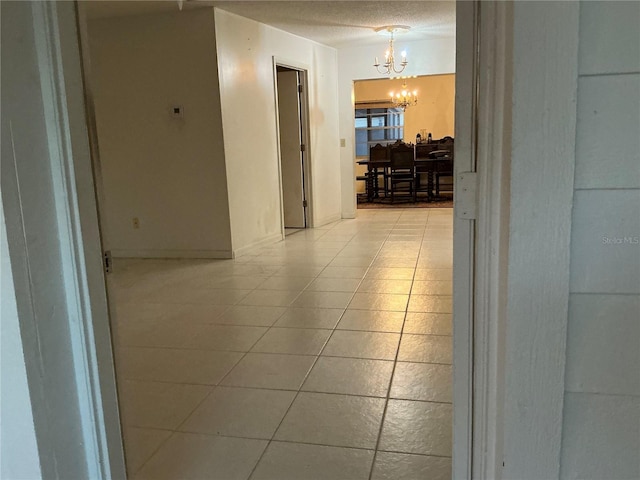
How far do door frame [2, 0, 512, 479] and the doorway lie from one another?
4939 mm

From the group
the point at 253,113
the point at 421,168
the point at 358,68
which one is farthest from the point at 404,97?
the point at 253,113

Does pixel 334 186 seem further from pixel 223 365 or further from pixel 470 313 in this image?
pixel 470 313

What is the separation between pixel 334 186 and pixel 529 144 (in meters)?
6.19

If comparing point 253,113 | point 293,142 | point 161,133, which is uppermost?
point 253,113

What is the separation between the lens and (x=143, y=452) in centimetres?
175

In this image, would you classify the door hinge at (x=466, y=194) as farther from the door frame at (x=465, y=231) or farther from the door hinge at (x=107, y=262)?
the door hinge at (x=107, y=262)

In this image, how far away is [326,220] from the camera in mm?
6734

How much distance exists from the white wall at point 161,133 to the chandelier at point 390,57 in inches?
86.4

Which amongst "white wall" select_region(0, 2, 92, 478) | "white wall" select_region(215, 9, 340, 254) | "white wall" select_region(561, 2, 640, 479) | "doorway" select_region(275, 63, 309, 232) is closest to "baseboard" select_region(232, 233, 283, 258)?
"white wall" select_region(215, 9, 340, 254)

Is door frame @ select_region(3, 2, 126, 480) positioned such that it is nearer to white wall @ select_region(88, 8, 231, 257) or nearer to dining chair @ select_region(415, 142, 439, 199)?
white wall @ select_region(88, 8, 231, 257)

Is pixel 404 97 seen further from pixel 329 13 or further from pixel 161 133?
pixel 161 133

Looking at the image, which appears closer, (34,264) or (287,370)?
(34,264)

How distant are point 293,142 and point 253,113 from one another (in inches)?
50.4

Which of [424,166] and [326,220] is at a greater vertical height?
[424,166]
